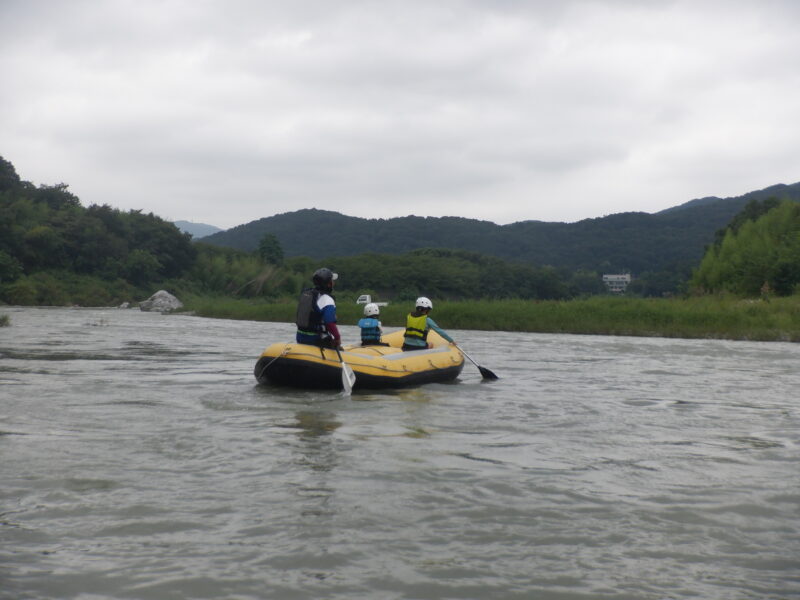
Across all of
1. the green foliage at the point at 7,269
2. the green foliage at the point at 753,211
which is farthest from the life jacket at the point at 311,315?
the green foliage at the point at 7,269

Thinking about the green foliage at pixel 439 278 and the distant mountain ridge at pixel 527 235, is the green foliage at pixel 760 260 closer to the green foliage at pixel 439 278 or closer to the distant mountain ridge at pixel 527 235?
the green foliage at pixel 439 278

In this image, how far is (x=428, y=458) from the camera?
5.13 metres

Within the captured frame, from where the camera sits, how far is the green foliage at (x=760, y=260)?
93.6 feet

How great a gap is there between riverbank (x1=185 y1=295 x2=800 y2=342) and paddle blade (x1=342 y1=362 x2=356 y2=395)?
13.5m

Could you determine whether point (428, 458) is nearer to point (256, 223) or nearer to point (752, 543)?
point (752, 543)

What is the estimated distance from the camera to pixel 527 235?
10794 centimetres

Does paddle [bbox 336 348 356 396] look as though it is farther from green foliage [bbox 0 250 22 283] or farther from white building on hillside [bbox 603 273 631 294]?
white building on hillside [bbox 603 273 631 294]

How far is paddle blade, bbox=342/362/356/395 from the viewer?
8.35m

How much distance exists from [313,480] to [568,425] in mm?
2918

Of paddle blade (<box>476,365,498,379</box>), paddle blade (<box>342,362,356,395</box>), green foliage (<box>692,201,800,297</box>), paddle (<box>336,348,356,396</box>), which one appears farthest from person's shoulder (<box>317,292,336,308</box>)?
green foliage (<box>692,201,800,297</box>)

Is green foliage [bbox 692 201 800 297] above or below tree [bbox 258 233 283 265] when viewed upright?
below

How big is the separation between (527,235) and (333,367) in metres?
102

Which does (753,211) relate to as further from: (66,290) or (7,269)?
(7,269)

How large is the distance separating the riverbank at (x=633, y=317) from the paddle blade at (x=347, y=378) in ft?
44.2
